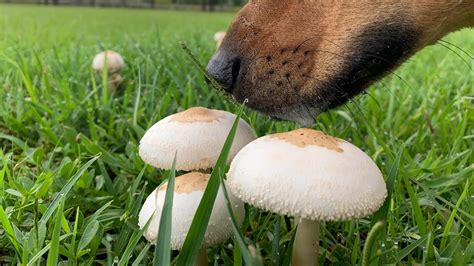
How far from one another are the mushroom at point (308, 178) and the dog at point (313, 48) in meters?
0.56

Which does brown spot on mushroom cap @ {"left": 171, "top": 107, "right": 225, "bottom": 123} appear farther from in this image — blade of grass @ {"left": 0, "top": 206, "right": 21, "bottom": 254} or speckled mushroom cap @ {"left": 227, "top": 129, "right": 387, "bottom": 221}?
blade of grass @ {"left": 0, "top": 206, "right": 21, "bottom": 254}

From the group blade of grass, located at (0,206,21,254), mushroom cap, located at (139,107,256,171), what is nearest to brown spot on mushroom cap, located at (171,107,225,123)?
mushroom cap, located at (139,107,256,171)

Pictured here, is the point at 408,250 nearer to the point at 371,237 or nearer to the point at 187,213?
the point at 371,237

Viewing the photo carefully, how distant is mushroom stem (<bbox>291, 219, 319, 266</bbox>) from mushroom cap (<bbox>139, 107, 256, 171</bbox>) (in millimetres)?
275

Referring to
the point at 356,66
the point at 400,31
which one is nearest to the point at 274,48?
the point at 356,66

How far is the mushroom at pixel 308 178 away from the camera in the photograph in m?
1.12

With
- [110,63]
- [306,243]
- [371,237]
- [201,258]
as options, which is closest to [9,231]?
[201,258]

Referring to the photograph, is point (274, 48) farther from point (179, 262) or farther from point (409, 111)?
point (409, 111)

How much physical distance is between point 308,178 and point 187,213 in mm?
301

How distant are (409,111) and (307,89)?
1531 mm

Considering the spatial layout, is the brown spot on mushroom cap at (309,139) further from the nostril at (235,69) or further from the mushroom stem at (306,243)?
the nostril at (235,69)

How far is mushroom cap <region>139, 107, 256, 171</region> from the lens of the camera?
55.9 inches

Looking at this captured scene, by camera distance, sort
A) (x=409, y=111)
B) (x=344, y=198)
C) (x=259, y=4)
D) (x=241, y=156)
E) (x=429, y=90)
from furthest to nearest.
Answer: (x=429, y=90)
(x=409, y=111)
(x=259, y=4)
(x=241, y=156)
(x=344, y=198)

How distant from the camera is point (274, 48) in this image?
179 cm
